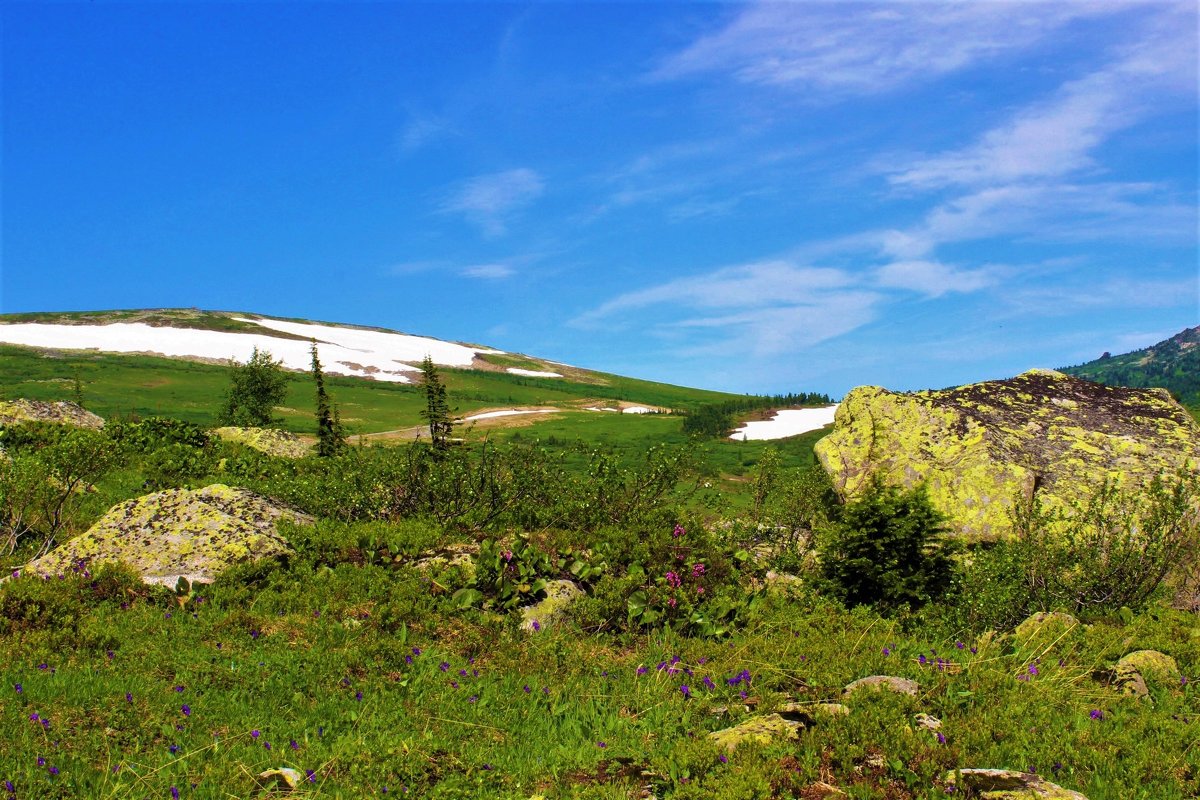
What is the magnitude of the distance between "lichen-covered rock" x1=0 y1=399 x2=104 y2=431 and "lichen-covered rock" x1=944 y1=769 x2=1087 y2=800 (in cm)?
2436

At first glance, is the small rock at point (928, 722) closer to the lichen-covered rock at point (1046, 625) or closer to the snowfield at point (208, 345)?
the lichen-covered rock at point (1046, 625)

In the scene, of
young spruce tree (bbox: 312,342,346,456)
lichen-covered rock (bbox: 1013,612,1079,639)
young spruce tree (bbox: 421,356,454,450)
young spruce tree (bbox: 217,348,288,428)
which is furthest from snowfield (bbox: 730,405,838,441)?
lichen-covered rock (bbox: 1013,612,1079,639)

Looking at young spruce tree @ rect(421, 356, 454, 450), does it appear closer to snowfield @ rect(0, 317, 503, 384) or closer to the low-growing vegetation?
the low-growing vegetation

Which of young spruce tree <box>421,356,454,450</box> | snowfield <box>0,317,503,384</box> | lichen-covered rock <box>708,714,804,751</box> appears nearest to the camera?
lichen-covered rock <box>708,714,804,751</box>

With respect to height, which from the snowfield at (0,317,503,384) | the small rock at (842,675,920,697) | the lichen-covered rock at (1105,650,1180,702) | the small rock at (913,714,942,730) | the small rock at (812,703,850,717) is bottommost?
the lichen-covered rock at (1105,650,1180,702)

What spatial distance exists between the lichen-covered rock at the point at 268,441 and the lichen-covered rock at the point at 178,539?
41.9 ft

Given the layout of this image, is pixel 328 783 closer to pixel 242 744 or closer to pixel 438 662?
pixel 242 744

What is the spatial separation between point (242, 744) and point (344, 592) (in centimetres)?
371

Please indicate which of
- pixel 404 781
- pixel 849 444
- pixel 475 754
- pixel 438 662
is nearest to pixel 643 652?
pixel 438 662

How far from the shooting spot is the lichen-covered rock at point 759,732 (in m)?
6.18

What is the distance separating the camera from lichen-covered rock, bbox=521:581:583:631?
386 inches

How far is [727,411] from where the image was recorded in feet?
381

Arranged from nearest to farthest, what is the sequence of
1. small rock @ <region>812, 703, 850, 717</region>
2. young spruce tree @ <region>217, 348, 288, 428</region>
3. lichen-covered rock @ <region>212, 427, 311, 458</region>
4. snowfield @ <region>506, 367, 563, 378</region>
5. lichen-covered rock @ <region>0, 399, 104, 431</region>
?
small rock @ <region>812, 703, 850, 717</region>, lichen-covered rock @ <region>0, 399, 104, 431</region>, lichen-covered rock @ <region>212, 427, 311, 458</region>, young spruce tree @ <region>217, 348, 288, 428</region>, snowfield @ <region>506, 367, 563, 378</region>

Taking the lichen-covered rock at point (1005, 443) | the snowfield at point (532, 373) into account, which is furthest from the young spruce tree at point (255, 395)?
the snowfield at point (532, 373)
